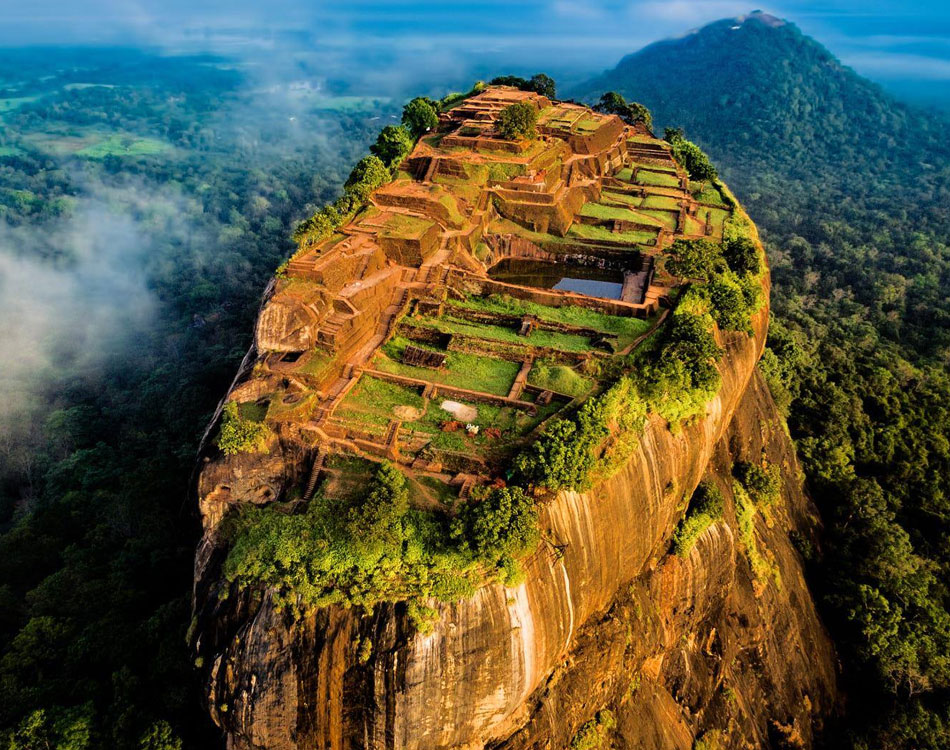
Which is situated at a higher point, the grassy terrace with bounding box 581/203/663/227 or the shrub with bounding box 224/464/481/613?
the grassy terrace with bounding box 581/203/663/227

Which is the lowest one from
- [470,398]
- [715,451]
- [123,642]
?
[123,642]

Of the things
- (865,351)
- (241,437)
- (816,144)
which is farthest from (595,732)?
(816,144)

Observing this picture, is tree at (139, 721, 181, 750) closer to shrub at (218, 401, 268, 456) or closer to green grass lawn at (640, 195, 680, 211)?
shrub at (218, 401, 268, 456)

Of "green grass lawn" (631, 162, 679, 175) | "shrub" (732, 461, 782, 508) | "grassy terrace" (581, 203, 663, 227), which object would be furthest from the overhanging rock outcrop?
"green grass lawn" (631, 162, 679, 175)

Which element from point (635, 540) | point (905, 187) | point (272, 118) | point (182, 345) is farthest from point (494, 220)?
point (272, 118)

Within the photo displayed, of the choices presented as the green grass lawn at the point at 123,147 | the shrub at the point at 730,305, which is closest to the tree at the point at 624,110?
the shrub at the point at 730,305

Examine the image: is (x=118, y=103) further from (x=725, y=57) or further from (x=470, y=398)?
(x=470, y=398)

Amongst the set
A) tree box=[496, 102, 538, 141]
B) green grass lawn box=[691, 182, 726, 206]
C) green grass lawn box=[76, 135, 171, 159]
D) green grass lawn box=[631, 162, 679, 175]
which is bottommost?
green grass lawn box=[76, 135, 171, 159]
